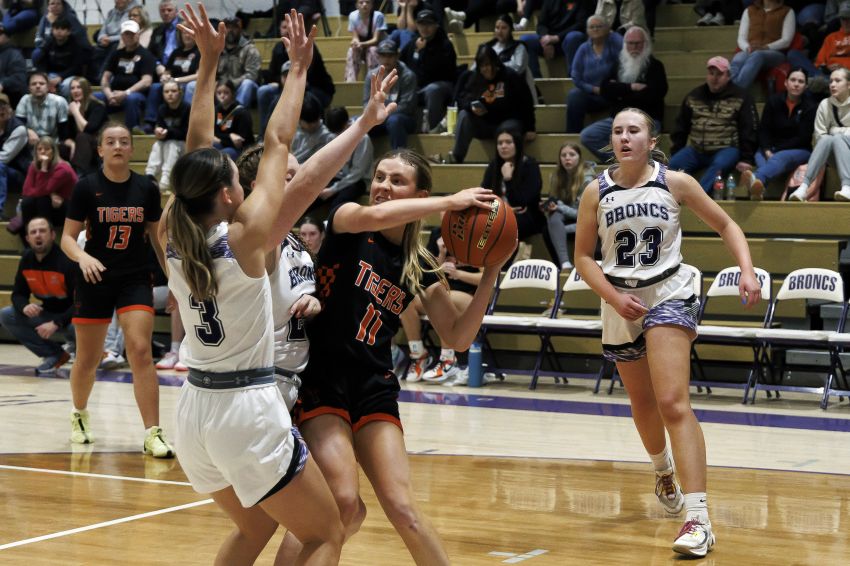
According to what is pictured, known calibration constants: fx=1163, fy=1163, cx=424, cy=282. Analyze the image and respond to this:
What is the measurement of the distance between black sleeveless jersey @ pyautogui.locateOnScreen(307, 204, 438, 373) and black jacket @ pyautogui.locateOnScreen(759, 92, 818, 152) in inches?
318

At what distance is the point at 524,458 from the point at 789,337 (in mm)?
3125

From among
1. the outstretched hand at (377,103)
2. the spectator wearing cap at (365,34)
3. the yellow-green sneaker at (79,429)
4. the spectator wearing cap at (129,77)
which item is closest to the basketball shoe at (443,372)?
the yellow-green sneaker at (79,429)

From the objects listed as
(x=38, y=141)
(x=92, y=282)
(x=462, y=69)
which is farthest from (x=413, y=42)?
(x=92, y=282)

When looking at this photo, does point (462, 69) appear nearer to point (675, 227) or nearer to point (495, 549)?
point (675, 227)

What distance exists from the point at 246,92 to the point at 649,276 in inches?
384

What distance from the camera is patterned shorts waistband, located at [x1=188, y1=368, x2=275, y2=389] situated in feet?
10.2

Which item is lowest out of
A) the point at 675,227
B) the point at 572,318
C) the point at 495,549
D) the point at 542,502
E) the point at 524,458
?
the point at 572,318

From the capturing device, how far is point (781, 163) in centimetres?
1080

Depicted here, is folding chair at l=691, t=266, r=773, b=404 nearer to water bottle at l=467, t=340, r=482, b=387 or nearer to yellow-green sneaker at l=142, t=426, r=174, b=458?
water bottle at l=467, t=340, r=482, b=387

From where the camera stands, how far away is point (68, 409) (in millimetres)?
8531

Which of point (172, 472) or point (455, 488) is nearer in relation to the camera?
point (455, 488)

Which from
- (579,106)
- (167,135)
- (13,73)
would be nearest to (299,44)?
(579,106)

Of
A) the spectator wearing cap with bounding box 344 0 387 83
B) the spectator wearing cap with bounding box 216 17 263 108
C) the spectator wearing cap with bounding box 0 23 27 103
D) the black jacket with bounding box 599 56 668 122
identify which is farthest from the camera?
the spectator wearing cap with bounding box 0 23 27 103

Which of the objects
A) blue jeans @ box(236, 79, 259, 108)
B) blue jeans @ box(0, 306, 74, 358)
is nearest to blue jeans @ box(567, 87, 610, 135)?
blue jeans @ box(236, 79, 259, 108)
